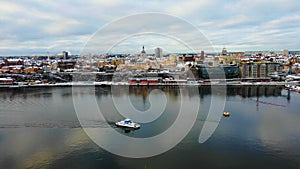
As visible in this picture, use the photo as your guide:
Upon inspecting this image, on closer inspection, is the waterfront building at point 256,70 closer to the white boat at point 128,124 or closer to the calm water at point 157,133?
the calm water at point 157,133

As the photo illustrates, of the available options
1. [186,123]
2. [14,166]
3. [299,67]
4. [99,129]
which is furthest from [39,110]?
[299,67]

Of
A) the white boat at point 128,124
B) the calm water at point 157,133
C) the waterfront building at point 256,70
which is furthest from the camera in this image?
the waterfront building at point 256,70

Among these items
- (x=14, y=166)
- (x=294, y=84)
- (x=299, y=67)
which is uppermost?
(x=299, y=67)

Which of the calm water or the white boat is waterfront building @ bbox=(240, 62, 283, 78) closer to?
the calm water

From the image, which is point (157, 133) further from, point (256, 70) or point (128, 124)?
point (256, 70)

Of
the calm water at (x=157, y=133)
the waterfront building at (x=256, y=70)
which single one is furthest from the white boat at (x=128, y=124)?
the waterfront building at (x=256, y=70)

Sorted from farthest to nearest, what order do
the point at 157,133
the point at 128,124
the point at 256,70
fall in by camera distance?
1. the point at 256,70
2. the point at 128,124
3. the point at 157,133

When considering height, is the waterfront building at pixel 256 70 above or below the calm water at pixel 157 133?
above

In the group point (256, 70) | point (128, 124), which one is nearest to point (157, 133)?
point (128, 124)

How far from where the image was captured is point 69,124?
3.85 m

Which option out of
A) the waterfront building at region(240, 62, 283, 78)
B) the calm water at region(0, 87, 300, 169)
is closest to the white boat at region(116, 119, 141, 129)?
the calm water at region(0, 87, 300, 169)

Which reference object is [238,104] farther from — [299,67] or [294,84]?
[299,67]

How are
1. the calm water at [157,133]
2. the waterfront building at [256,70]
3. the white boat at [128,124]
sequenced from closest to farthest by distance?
the calm water at [157,133], the white boat at [128,124], the waterfront building at [256,70]

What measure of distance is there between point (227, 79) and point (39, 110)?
26.4ft
